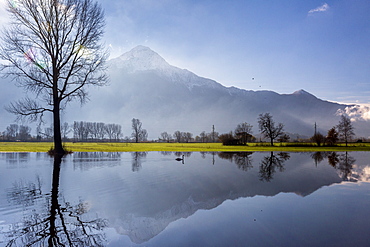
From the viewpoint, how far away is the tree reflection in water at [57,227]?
4035 millimetres

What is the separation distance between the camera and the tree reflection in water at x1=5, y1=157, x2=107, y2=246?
4035 mm

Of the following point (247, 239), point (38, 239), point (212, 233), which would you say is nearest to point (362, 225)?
point (247, 239)

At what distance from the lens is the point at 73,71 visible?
21578 millimetres

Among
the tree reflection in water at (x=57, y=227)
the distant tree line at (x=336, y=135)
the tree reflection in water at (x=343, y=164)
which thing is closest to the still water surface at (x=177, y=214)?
the tree reflection in water at (x=57, y=227)

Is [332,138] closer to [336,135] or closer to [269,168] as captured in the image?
[336,135]

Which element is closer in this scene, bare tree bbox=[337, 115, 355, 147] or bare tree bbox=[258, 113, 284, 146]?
bare tree bbox=[337, 115, 355, 147]

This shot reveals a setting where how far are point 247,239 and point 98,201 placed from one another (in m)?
4.44

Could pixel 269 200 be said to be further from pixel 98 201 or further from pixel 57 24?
pixel 57 24

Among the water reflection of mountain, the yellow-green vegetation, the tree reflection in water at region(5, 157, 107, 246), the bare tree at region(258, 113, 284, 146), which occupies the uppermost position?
the bare tree at region(258, 113, 284, 146)

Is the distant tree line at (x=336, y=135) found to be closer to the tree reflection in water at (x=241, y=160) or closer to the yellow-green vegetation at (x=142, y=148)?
the yellow-green vegetation at (x=142, y=148)

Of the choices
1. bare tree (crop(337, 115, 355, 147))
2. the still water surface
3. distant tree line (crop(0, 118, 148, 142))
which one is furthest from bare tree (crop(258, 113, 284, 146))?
the still water surface

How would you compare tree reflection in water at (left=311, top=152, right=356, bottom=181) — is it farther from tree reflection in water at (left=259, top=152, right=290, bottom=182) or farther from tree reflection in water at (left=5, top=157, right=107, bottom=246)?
tree reflection in water at (left=5, top=157, right=107, bottom=246)

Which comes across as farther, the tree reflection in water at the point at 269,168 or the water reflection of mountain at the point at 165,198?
the tree reflection in water at the point at 269,168

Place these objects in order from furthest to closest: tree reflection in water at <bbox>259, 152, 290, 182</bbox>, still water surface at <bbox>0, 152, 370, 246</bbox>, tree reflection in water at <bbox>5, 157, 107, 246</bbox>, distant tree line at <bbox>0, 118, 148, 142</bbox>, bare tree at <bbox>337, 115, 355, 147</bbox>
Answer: distant tree line at <bbox>0, 118, 148, 142</bbox>, bare tree at <bbox>337, 115, 355, 147</bbox>, tree reflection in water at <bbox>259, 152, 290, 182</bbox>, still water surface at <bbox>0, 152, 370, 246</bbox>, tree reflection in water at <bbox>5, 157, 107, 246</bbox>
